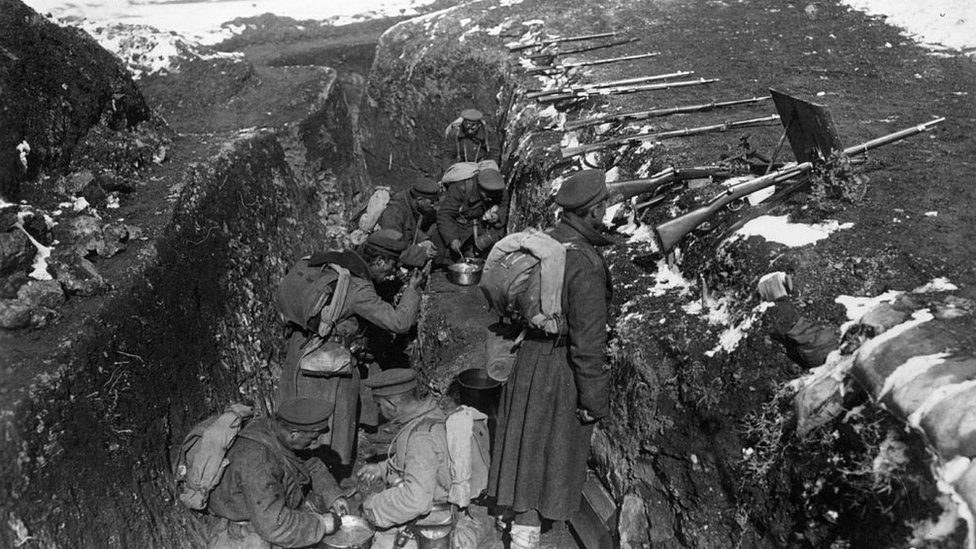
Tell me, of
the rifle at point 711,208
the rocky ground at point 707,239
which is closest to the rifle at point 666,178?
the rocky ground at point 707,239

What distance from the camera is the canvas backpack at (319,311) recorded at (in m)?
5.89

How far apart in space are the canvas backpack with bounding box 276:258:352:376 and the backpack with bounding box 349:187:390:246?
2.44 m

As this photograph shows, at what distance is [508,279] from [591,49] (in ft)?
29.4

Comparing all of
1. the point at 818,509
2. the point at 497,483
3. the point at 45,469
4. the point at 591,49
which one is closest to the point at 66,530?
the point at 45,469

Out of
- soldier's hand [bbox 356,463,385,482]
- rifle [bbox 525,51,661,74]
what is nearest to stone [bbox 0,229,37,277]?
soldier's hand [bbox 356,463,385,482]

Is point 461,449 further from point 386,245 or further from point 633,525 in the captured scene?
point 386,245

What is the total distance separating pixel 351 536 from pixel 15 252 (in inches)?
127

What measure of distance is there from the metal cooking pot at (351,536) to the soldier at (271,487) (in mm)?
58

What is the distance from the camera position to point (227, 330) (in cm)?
694

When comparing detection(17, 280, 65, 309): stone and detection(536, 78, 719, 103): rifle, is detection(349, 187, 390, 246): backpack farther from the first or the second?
detection(17, 280, 65, 309): stone

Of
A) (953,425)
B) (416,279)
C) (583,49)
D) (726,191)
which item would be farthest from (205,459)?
(583,49)

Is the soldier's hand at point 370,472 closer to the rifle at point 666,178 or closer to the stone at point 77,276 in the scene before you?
the stone at point 77,276

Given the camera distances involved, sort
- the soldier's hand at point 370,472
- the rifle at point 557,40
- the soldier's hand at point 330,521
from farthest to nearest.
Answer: the rifle at point 557,40, the soldier's hand at point 370,472, the soldier's hand at point 330,521

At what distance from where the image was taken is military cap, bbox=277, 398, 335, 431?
4559 millimetres
